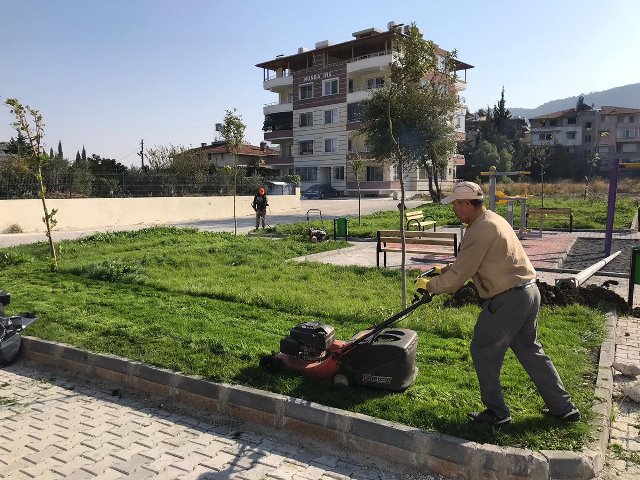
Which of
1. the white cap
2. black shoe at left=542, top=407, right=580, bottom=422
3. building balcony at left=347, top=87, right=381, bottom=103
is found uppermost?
building balcony at left=347, top=87, right=381, bottom=103

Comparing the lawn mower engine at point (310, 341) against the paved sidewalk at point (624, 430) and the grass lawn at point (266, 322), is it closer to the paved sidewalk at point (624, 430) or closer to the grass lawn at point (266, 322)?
the grass lawn at point (266, 322)

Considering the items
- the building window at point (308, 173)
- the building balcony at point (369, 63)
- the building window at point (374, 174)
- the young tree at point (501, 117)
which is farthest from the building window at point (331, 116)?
the young tree at point (501, 117)

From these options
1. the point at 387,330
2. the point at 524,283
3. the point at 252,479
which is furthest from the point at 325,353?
the point at 524,283

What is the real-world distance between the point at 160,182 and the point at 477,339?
80.8 feet

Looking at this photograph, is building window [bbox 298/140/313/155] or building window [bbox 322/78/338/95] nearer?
building window [bbox 322/78/338/95]

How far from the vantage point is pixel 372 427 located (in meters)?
3.74

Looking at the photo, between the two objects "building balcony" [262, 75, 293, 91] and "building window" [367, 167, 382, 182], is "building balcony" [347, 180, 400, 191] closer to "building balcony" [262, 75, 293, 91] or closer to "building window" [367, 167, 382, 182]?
"building window" [367, 167, 382, 182]

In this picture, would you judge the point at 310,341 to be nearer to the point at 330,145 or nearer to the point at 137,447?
the point at 137,447

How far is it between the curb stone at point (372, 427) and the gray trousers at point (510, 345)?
35 centimetres

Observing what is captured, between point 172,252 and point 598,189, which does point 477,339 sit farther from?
point 598,189

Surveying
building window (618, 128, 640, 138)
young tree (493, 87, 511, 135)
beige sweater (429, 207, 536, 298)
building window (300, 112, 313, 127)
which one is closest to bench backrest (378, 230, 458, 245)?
beige sweater (429, 207, 536, 298)

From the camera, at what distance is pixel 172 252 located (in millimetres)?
11852

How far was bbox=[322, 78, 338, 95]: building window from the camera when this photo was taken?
55.9 m

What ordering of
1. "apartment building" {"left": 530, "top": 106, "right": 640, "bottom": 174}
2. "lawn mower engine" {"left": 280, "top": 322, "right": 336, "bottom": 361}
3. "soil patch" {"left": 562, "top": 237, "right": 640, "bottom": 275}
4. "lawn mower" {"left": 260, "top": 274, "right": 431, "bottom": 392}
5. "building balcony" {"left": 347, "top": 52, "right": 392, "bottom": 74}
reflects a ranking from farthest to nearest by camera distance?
"apartment building" {"left": 530, "top": 106, "right": 640, "bottom": 174} → "building balcony" {"left": 347, "top": 52, "right": 392, "bottom": 74} → "soil patch" {"left": 562, "top": 237, "right": 640, "bottom": 275} → "lawn mower engine" {"left": 280, "top": 322, "right": 336, "bottom": 361} → "lawn mower" {"left": 260, "top": 274, "right": 431, "bottom": 392}
